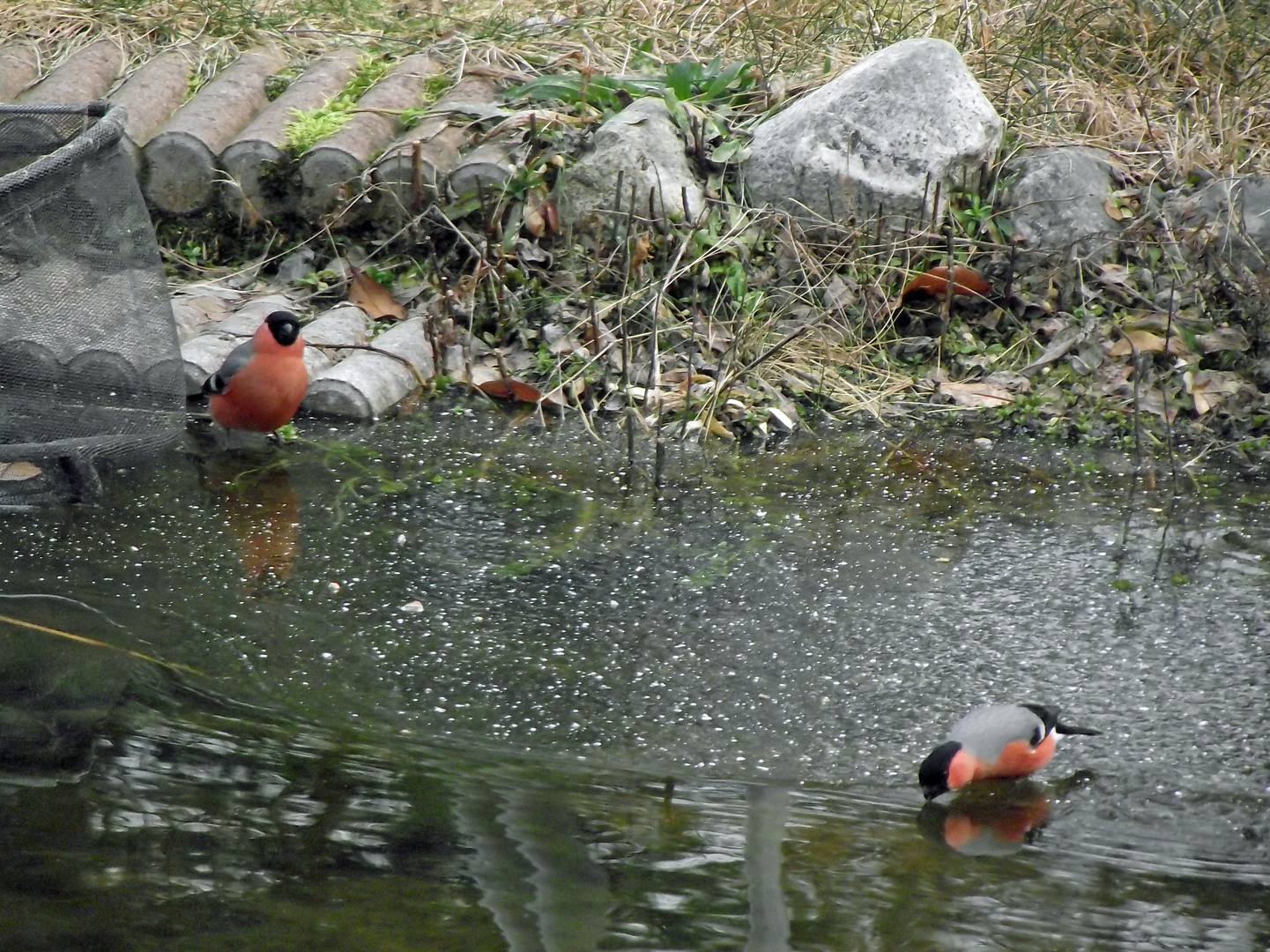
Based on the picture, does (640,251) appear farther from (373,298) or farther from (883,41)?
(883,41)

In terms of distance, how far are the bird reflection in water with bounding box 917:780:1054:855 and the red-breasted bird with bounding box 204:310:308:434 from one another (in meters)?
2.56

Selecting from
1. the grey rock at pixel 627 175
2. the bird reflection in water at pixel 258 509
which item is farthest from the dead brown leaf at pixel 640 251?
the bird reflection in water at pixel 258 509

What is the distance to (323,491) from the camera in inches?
164

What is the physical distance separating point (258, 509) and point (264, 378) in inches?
18.0

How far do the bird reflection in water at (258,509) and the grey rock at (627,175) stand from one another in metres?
2.00

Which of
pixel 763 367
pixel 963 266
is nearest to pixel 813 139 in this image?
pixel 963 266

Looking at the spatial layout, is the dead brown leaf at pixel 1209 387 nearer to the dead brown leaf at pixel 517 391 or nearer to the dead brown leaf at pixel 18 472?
the dead brown leaf at pixel 517 391

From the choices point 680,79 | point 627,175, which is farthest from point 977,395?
point 680,79

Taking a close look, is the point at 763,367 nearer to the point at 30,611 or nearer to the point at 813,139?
the point at 813,139

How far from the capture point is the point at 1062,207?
561 centimetres

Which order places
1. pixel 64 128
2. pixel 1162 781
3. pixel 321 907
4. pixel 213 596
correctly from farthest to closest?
pixel 64 128 → pixel 213 596 → pixel 1162 781 → pixel 321 907

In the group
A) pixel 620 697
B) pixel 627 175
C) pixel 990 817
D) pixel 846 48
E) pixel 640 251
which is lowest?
pixel 990 817

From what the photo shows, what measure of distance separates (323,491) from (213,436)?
2.39 feet

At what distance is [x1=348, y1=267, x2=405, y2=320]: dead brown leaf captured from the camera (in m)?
5.46
